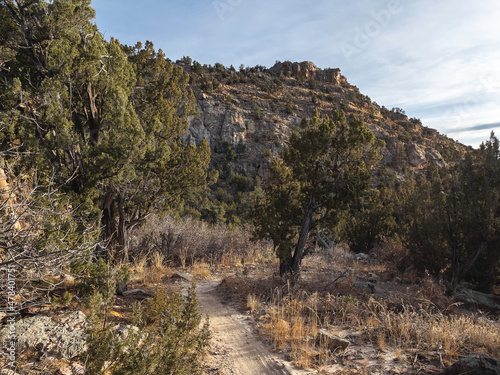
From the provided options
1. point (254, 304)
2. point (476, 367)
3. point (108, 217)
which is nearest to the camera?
point (476, 367)

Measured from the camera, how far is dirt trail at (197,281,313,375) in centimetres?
397

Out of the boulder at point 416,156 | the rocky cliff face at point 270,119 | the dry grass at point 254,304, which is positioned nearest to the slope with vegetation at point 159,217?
the dry grass at point 254,304

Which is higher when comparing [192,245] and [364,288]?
[192,245]

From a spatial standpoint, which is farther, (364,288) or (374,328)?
(364,288)

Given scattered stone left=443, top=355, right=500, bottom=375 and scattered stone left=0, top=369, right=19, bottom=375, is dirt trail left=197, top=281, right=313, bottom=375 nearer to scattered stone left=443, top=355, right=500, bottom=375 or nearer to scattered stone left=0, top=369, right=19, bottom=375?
scattered stone left=443, top=355, right=500, bottom=375

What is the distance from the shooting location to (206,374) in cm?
382

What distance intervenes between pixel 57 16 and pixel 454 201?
1051 cm

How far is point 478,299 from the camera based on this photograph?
24.5 feet

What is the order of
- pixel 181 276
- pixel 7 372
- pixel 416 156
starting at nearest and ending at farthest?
pixel 7 372 < pixel 181 276 < pixel 416 156

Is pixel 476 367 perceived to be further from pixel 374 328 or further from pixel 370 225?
pixel 370 225

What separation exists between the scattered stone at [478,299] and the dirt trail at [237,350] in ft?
18.1

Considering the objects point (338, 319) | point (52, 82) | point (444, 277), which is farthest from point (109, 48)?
point (444, 277)

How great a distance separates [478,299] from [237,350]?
6.64m

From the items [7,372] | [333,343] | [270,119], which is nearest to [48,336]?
[7,372]
